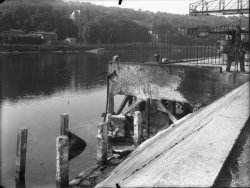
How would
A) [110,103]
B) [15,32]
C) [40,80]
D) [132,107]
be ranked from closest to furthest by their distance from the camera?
[132,107], [110,103], [40,80], [15,32]

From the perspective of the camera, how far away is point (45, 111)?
78.6 ft

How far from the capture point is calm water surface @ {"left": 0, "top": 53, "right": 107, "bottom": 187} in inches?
519

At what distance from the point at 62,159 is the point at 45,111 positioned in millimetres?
15386

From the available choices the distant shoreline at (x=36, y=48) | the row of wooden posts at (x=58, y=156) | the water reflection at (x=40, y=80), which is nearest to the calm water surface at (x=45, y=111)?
the water reflection at (x=40, y=80)

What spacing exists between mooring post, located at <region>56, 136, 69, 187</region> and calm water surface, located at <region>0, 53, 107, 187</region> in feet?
7.75

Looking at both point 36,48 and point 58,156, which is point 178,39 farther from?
point 36,48

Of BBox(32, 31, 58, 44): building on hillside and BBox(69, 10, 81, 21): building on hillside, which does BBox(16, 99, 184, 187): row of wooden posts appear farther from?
BBox(69, 10, 81, 21): building on hillside

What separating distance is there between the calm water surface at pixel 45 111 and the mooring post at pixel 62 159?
2364 millimetres

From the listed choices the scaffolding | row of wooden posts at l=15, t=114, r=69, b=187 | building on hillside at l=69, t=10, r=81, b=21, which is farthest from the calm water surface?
building on hillside at l=69, t=10, r=81, b=21

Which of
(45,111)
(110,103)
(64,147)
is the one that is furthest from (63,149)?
(45,111)

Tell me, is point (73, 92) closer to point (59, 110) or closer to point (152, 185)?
point (59, 110)

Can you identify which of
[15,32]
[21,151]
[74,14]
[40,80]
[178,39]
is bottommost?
[21,151]

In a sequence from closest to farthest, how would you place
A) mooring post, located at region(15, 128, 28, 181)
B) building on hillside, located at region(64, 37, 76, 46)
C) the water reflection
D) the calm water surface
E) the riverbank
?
mooring post, located at region(15, 128, 28, 181)
the calm water surface
the water reflection
the riverbank
building on hillside, located at region(64, 37, 76, 46)

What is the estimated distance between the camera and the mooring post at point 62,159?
9055mm
